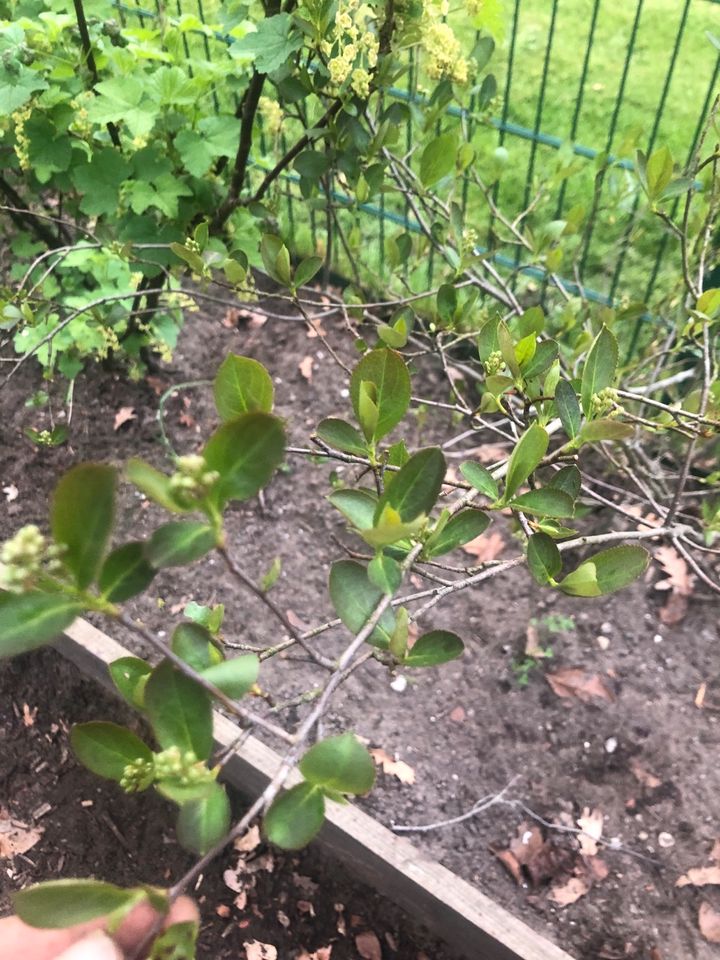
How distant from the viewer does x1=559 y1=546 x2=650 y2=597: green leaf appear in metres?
0.84

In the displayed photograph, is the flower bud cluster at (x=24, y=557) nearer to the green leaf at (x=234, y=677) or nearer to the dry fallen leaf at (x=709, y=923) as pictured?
the green leaf at (x=234, y=677)

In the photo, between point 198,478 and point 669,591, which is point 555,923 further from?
point 198,478

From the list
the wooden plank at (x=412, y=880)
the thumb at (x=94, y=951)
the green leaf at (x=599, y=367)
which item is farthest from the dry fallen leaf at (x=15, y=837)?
the green leaf at (x=599, y=367)

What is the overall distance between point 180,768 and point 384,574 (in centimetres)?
25

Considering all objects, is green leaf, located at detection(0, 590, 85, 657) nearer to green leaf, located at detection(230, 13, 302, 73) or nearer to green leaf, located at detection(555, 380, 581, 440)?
green leaf, located at detection(555, 380, 581, 440)

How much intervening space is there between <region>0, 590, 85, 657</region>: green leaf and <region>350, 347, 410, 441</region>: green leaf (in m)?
0.39

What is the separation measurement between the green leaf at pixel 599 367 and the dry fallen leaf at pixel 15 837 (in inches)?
63.0

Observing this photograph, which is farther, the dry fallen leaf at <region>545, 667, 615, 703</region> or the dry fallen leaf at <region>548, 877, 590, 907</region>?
the dry fallen leaf at <region>545, 667, 615, 703</region>

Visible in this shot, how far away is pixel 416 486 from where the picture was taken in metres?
0.71

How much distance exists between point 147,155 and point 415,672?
141 cm

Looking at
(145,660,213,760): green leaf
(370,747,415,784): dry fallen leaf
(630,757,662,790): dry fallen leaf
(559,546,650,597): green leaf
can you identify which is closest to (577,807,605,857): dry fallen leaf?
(630,757,662,790): dry fallen leaf

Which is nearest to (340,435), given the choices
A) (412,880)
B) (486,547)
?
(412,880)

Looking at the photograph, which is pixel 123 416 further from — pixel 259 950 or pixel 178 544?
pixel 178 544

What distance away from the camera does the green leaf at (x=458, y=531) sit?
0.84 metres
